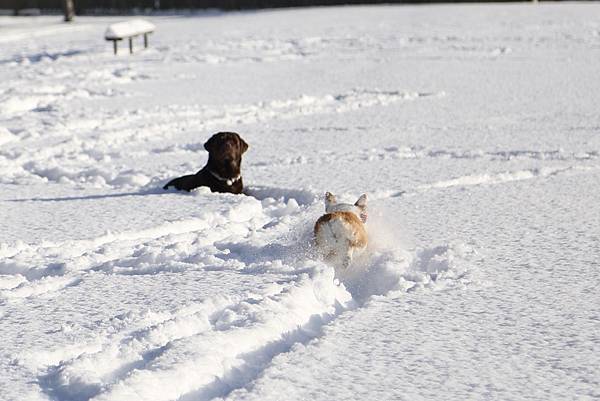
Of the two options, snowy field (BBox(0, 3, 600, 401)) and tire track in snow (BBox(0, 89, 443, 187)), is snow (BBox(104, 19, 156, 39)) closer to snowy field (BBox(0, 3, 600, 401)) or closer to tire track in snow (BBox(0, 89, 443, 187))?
snowy field (BBox(0, 3, 600, 401))

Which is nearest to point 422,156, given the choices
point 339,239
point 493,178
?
point 493,178

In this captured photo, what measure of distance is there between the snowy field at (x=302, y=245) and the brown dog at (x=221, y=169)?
0.41 ft

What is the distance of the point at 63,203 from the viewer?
18.8 ft

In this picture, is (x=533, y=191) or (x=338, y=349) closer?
(x=338, y=349)

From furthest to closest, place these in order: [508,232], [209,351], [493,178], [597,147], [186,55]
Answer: [186,55]
[597,147]
[493,178]
[508,232]
[209,351]

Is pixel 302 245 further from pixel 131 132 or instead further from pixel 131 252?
pixel 131 132

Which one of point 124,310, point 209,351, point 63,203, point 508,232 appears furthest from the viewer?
point 63,203

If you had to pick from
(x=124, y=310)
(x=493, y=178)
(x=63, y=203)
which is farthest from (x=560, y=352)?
(x=63, y=203)

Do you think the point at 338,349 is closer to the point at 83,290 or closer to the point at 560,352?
the point at 560,352

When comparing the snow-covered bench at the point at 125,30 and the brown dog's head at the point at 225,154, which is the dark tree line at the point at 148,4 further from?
the brown dog's head at the point at 225,154

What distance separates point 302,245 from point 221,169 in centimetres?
162

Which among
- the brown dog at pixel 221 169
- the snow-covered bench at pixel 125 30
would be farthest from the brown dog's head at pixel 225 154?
the snow-covered bench at pixel 125 30

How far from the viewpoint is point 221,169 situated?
19.3 feet

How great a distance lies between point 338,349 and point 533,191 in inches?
120
